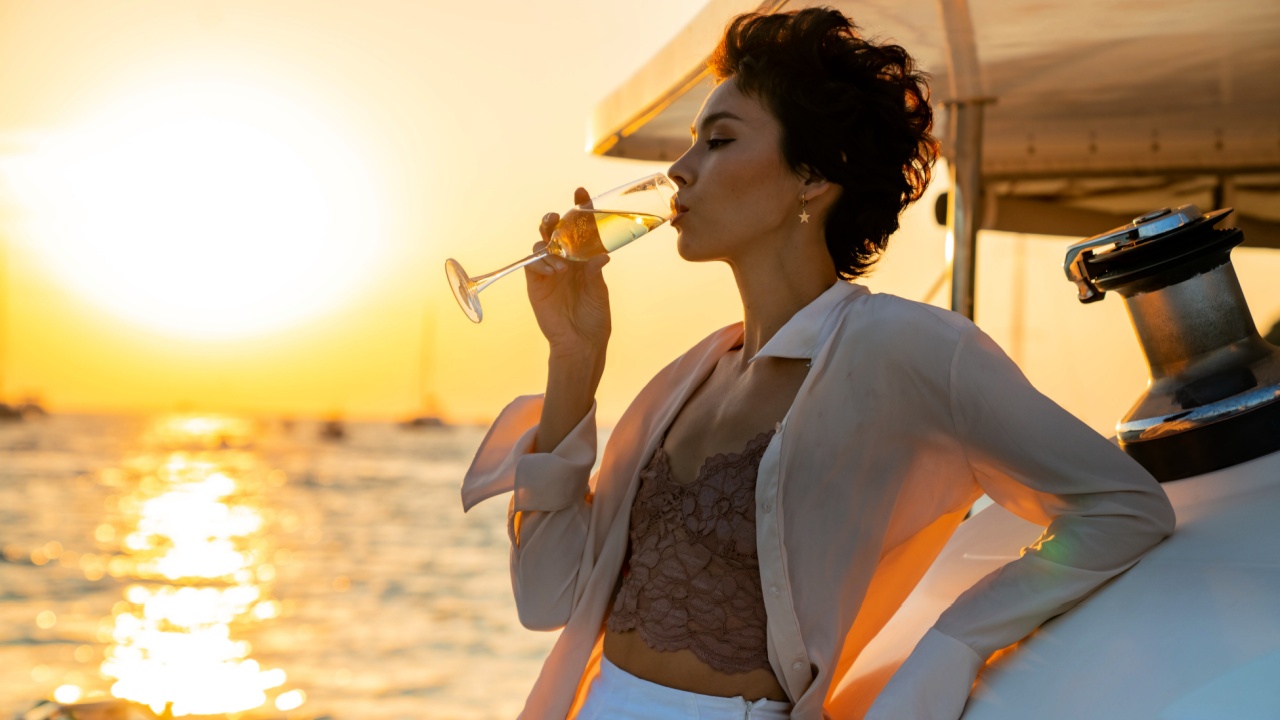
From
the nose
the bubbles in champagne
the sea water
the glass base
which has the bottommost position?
the sea water

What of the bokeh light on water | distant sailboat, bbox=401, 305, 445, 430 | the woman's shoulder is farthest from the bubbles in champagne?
distant sailboat, bbox=401, 305, 445, 430

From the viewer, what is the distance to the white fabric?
5.37 feet

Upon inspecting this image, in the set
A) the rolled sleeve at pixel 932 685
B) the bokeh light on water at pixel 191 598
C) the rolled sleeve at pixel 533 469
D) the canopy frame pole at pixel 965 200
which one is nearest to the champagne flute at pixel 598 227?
the rolled sleeve at pixel 533 469

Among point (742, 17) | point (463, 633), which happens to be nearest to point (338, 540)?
point (463, 633)

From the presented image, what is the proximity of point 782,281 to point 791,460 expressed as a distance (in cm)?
36

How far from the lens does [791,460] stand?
1.86 metres

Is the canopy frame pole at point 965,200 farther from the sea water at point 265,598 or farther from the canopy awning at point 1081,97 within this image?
the sea water at point 265,598

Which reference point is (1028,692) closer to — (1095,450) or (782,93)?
(1095,450)

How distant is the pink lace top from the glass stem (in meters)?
0.48

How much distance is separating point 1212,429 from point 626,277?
3.35ft

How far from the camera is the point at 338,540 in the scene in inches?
934

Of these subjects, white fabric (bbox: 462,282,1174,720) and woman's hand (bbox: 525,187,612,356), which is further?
woman's hand (bbox: 525,187,612,356)

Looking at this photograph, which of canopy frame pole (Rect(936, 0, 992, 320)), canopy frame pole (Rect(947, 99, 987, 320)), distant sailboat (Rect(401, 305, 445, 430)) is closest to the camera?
canopy frame pole (Rect(936, 0, 992, 320))

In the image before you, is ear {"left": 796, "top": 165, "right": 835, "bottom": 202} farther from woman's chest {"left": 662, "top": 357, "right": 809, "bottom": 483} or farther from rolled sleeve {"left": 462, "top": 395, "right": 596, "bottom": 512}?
rolled sleeve {"left": 462, "top": 395, "right": 596, "bottom": 512}
